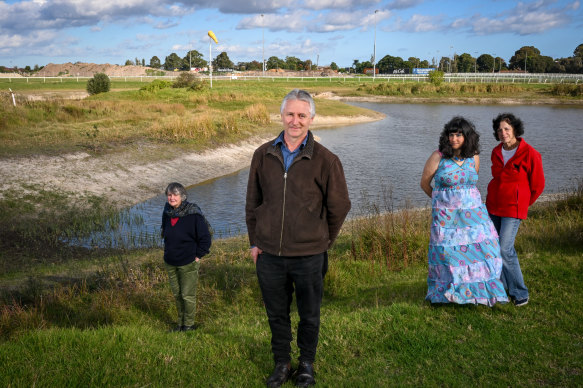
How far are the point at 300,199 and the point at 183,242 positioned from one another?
96.1 inches

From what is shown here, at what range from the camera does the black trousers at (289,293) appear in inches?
154

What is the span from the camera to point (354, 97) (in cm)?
6956

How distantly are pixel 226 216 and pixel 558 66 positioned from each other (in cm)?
14715

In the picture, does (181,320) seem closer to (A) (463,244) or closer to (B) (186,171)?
(A) (463,244)

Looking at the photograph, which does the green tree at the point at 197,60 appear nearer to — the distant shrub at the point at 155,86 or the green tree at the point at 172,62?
the green tree at the point at 172,62

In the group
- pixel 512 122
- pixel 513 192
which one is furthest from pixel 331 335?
pixel 512 122

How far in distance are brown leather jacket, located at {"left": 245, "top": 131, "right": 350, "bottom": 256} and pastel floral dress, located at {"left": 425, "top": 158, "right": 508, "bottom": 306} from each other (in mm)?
1824

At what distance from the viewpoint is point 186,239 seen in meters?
5.83

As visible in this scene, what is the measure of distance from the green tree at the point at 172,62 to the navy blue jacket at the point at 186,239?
158 m

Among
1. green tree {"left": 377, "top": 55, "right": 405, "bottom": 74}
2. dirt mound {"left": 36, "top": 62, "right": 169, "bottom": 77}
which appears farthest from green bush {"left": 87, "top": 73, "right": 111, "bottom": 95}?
green tree {"left": 377, "top": 55, "right": 405, "bottom": 74}

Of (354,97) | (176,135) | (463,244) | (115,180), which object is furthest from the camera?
(354,97)

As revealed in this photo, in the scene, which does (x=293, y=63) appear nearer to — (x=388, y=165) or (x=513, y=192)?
(x=388, y=165)

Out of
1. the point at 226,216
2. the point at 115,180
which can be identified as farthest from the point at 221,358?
the point at 115,180

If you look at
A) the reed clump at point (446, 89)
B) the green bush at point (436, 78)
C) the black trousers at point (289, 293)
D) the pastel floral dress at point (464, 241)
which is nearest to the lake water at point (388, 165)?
the pastel floral dress at point (464, 241)
